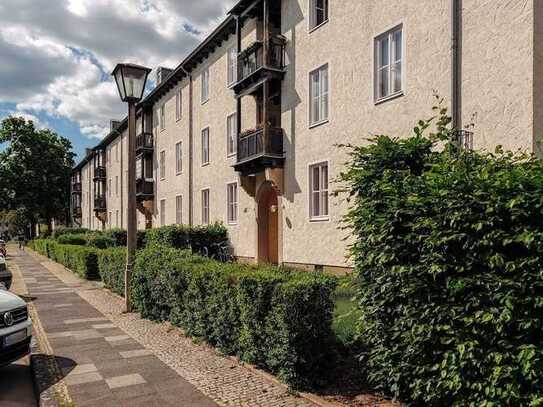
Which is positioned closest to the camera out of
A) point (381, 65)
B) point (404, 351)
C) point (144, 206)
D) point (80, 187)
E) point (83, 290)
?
point (404, 351)

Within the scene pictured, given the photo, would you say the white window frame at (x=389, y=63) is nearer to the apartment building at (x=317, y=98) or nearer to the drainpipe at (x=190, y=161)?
the apartment building at (x=317, y=98)

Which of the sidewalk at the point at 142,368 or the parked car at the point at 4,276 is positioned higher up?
the parked car at the point at 4,276

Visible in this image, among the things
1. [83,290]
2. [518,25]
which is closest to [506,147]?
[518,25]

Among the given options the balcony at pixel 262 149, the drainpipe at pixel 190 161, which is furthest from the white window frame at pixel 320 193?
the drainpipe at pixel 190 161

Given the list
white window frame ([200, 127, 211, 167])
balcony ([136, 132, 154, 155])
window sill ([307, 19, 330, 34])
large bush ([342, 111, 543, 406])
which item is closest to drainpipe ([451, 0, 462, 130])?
window sill ([307, 19, 330, 34])

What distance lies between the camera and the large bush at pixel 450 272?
331 centimetres

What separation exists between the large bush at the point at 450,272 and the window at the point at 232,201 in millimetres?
14907

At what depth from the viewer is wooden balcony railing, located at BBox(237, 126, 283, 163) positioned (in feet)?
50.5

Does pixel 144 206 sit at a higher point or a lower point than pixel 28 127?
lower

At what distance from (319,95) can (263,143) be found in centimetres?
245

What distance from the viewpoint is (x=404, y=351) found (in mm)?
4289

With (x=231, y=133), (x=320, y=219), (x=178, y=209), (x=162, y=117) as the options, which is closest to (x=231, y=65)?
(x=231, y=133)

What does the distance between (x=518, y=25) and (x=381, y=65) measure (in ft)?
12.2

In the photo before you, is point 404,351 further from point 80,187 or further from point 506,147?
point 80,187
